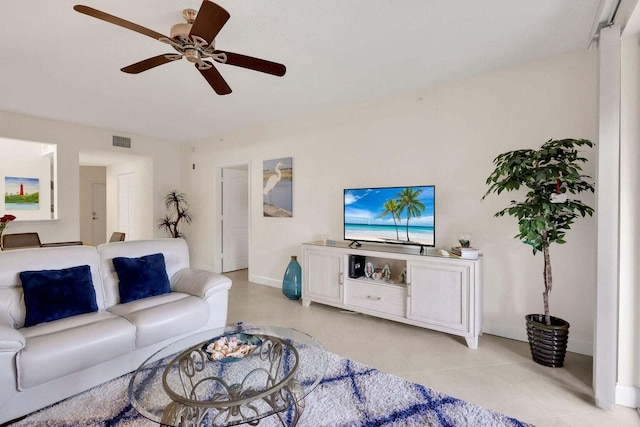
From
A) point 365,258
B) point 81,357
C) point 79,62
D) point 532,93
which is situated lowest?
point 81,357

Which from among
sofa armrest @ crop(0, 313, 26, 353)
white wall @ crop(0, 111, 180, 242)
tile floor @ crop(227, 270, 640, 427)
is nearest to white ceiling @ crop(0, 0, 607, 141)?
white wall @ crop(0, 111, 180, 242)

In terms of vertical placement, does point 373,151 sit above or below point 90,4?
below

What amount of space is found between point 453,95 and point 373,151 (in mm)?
1030

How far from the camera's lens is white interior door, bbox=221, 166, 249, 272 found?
5.63 metres

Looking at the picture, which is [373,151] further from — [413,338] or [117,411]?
[117,411]

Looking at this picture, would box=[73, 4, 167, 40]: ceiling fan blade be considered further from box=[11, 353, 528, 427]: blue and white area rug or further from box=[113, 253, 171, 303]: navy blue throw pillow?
box=[11, 353, 528, 427]: blue and white area rug

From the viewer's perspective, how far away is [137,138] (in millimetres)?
5520

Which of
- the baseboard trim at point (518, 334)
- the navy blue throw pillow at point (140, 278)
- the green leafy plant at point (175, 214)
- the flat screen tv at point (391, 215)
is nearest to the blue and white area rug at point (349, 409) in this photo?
the navy blue throw pillow at point (140, 278)

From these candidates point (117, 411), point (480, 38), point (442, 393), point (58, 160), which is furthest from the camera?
point (58, 160)

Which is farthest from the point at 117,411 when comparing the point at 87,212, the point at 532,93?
the point at 87,212

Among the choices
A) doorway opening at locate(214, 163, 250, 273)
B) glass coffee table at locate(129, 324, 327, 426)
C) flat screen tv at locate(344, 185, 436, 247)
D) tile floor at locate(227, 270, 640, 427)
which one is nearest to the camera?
glass coffee table at locate(129, 324, 327, 426)

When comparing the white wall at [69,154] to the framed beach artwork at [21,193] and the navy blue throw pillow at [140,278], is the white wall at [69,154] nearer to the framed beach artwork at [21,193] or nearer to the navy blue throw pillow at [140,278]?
the framed beach artwork at [21,193]

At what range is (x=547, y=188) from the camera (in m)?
2.32

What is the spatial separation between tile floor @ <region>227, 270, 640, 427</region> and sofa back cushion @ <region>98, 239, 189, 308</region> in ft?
2.83
